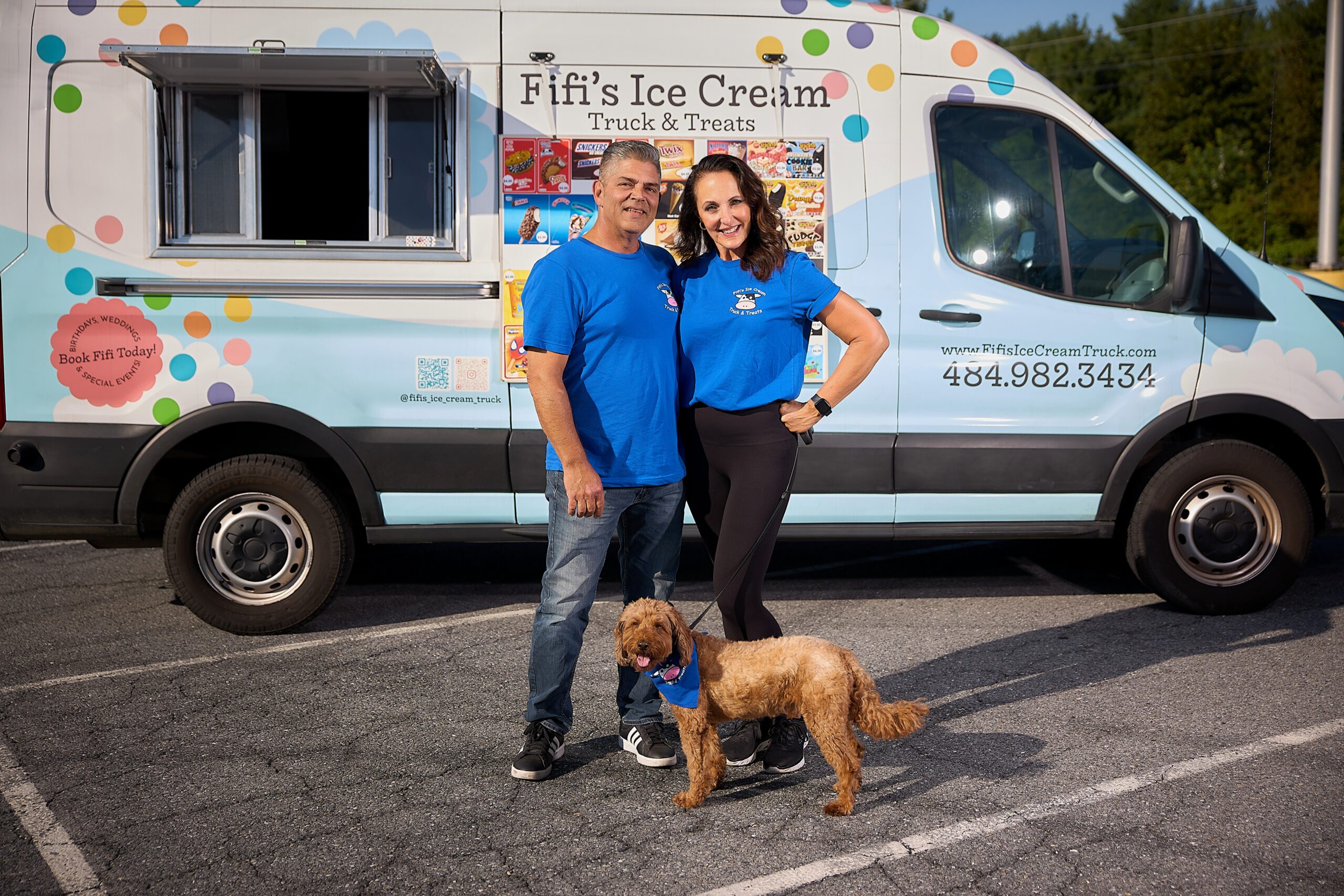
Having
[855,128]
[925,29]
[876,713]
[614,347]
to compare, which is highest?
[925,29]

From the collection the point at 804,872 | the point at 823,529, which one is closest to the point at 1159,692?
the point at 823,529

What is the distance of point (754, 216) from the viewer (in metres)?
3.36

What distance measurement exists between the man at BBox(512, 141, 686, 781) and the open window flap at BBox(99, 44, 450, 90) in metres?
1.76

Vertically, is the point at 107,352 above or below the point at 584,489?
above

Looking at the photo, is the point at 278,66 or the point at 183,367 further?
the point at 183,367

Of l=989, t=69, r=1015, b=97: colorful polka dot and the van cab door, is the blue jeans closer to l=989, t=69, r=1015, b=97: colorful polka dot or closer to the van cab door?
the van cab door

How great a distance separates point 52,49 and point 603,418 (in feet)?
10.3

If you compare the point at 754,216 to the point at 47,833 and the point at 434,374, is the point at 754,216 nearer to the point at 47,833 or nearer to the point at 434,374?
the point at 434,374

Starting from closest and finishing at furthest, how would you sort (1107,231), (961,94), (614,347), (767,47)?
1. (614,347)
2. (767,47)
3. (961,94)
4. (1107,231)

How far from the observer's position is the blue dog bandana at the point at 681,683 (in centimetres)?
316

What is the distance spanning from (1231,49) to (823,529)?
166 feet

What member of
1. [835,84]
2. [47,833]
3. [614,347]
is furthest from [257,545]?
[835,84]

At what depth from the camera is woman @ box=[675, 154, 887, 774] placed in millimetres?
3338

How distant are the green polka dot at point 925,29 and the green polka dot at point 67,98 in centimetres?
358
